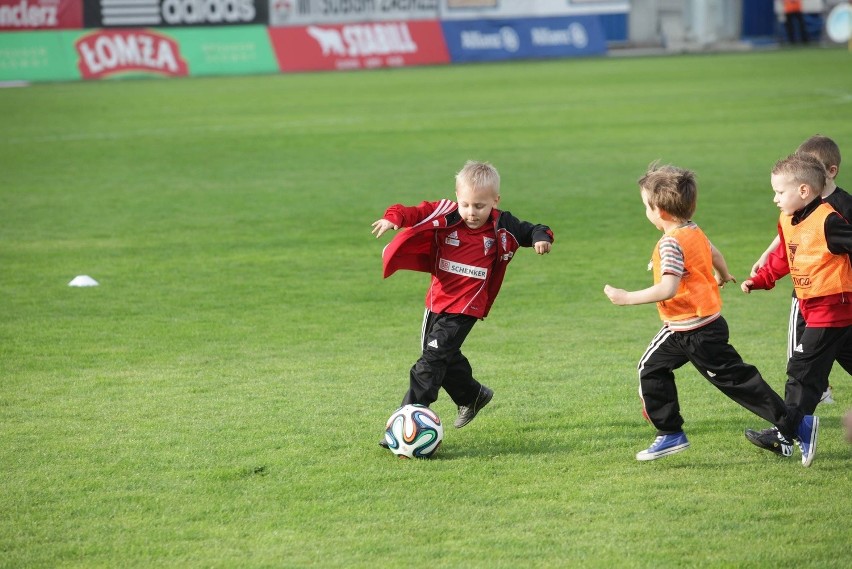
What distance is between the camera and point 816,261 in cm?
541

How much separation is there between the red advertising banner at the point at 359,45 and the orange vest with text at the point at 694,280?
31.9 metres

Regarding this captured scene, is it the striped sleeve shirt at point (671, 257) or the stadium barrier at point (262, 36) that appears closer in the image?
the striped sleeve shirt at point (671, 257)

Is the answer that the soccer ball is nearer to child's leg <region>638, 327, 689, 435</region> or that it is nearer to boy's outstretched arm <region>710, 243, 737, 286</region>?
child's leg <region>638, 327, 689, 435</region>

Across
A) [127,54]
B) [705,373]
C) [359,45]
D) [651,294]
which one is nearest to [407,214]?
[651,294]

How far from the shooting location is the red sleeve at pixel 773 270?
18.8 ft

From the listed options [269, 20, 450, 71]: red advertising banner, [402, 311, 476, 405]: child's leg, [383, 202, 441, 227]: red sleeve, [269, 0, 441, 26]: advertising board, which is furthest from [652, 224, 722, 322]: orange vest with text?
[269, 0, 441, 26]: advertising board

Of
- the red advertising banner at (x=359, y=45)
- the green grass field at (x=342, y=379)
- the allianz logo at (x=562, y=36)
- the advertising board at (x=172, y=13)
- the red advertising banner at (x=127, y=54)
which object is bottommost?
the allianz logo at (x=562, y=36)

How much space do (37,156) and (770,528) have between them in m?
16.3

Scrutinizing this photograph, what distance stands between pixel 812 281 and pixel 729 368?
610 mm

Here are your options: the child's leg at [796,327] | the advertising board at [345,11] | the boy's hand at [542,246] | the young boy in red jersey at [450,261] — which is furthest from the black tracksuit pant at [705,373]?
the advertising board at [345,11]

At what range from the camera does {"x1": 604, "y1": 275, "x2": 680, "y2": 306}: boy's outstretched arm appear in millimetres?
5078

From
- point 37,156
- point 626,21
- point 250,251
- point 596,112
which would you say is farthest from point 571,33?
point 250,251

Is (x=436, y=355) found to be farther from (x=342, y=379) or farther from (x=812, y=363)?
(x=812, y=363)

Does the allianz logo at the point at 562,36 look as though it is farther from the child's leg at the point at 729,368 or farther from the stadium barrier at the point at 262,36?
the child's leg at the point at 729,368
